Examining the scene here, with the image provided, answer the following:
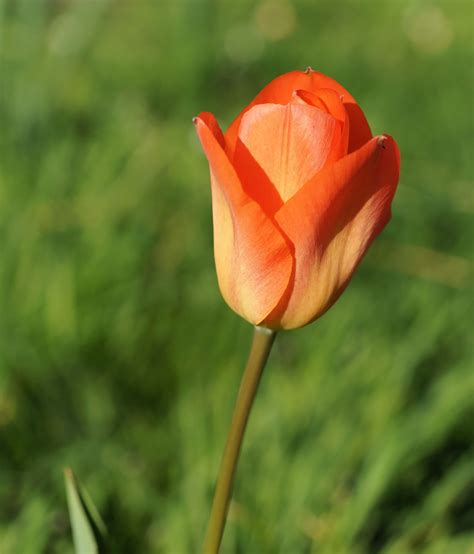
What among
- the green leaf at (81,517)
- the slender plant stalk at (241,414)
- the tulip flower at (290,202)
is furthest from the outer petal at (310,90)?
the green leaf at (81,517)

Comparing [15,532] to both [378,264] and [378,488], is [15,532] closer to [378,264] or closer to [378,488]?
[378,488]

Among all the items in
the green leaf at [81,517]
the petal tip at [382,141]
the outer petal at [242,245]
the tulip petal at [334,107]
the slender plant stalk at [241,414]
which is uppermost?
the tulip petal at [334,107]

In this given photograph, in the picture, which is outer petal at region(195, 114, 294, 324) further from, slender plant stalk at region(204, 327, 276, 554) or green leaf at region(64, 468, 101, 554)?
green leaf at region(64, 468, 101, 554)

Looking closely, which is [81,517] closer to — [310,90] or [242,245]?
[242,245]

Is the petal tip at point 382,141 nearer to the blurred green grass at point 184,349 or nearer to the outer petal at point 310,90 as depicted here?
the outer petal at point 310,90

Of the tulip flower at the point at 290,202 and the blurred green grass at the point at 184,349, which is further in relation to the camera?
the blurred green grass at the point at 184,349

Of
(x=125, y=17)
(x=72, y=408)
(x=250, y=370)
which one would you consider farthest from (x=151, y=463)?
(x=125, y=17)

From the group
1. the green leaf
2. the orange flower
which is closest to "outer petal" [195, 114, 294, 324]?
the orange flower

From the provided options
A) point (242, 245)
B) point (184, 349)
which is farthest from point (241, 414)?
point (184, 349)
